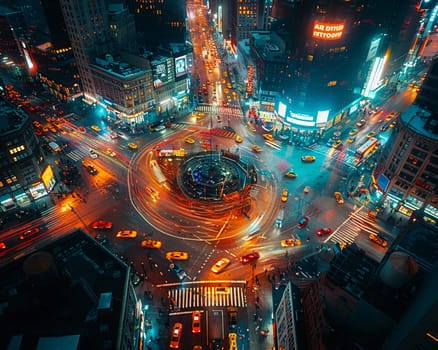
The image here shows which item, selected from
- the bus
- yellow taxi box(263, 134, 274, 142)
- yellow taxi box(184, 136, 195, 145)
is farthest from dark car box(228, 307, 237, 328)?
the bus

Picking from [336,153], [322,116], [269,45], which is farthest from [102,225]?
[269,45]

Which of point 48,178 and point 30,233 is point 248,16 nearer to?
point 48,178

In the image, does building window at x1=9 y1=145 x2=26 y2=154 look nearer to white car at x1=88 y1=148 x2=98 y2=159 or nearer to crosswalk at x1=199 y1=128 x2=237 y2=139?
white car at x1=88 y1=148 x2=98 y2=159

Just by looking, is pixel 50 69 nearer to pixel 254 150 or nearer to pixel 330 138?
pixel 254 150

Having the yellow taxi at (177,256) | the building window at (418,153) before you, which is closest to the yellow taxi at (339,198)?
the building window at (418,153)

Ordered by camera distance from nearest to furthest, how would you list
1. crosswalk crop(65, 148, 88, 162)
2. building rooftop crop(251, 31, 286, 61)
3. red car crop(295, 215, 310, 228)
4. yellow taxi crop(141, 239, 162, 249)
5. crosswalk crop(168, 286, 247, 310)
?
1. crosswalk crop(168, 286, 247, 310)
2. yellow taxi crop(141, 239, 162, 249)
3. red car crop(295, 215, 310, 228)
4. crosswalk crop(65, 148, 88, 162)
5. building rooftop crop(251, 31, 286, 61)

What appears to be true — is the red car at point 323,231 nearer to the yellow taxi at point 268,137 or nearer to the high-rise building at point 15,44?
the yellow taxi at point 268,137
